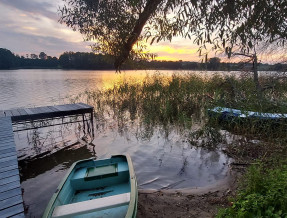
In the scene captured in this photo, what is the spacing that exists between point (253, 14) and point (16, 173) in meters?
4.30

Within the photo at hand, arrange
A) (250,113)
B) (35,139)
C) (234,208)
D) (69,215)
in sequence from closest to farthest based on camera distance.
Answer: (69,215) → (234,208) → (250,113) → (35,139)

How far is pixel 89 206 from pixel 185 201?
7.37 ft

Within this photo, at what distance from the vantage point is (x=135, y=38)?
348 centimetres

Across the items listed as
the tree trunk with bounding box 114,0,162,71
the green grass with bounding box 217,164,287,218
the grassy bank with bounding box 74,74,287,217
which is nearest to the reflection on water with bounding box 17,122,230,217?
the grassy bank with bounding box 74,74,287,217

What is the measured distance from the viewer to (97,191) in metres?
4.08

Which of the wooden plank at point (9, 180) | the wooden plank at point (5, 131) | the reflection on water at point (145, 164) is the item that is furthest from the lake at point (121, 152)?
the wooden plank at point (9, 180)

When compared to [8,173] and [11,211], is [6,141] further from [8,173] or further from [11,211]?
[11,211]

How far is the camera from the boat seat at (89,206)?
9.57ft

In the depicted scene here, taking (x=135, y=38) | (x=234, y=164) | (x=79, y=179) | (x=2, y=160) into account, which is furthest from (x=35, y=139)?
(x=234, y=164)

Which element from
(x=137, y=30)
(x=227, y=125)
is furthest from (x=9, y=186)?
(x=227, y=125)

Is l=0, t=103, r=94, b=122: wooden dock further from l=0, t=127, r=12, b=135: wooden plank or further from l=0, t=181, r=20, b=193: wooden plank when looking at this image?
l=0, t=181, r=20, b=193: wooden plank

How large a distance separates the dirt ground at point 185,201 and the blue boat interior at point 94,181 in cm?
64

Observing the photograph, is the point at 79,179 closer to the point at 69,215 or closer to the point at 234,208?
the point at 69,215

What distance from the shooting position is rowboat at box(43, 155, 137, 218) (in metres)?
2.99
